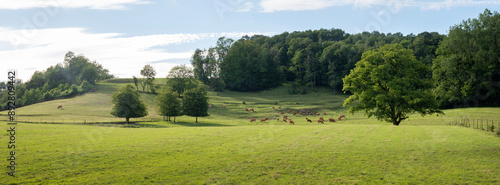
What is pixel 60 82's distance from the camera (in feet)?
373

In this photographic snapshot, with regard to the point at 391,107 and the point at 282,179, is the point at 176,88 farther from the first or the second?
the point at 282,179

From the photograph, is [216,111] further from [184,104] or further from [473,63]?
[473,63]

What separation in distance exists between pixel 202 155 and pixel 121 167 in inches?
201

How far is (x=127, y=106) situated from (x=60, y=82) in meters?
74.8

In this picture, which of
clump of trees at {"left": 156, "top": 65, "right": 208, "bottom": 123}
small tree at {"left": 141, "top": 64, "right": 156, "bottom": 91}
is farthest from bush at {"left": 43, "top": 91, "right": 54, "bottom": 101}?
clump of trees at {"left": 156, "top": 65, "right": 208, "bottom": 123}

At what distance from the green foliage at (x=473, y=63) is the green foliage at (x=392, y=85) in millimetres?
29293

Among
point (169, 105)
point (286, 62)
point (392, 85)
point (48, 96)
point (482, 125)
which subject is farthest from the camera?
point (286, 62)

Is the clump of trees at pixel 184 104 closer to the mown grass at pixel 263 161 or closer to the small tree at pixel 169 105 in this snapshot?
the small tree at pixel 169 105

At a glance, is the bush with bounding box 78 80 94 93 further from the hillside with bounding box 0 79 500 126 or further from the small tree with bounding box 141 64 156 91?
the small tree with bounding box 141 64 156 91

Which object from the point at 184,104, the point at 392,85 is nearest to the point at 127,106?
the point at 184,104

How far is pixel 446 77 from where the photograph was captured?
6475 cm

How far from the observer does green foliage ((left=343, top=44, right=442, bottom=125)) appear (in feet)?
120

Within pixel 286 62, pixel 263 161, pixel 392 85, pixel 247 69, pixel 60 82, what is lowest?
pixel 263 161

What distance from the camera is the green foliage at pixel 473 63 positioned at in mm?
58938
